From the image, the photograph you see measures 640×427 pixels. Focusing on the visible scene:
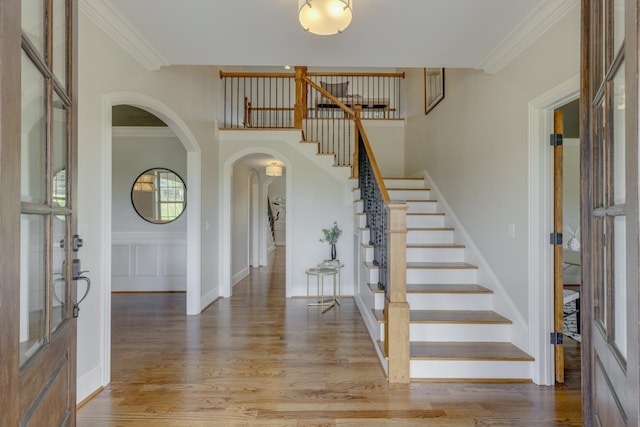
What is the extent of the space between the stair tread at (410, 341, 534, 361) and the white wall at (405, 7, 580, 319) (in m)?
0.34

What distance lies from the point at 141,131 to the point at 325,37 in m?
3.99

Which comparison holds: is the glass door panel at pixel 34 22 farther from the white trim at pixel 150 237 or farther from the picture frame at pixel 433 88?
the white trim at pixel 150 237

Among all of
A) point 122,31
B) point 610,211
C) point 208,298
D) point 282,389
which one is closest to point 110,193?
point 122,31

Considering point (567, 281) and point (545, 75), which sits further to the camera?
point (567, 281)

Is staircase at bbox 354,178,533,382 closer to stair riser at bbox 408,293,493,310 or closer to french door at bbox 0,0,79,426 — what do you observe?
stair riser at bbox 408,293,493,310

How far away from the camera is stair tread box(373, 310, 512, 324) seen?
2814 mm

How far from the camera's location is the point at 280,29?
2.34 m

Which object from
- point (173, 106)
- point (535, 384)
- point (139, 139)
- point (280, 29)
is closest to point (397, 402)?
point (535, 384)

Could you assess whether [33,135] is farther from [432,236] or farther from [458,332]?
[432,236]

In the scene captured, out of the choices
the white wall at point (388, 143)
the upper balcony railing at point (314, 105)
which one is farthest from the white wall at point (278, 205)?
the white wall at point (388, 143)

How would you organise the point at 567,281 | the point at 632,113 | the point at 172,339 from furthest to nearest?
the point at 567,281, the point at 172,339, the point at 632,113

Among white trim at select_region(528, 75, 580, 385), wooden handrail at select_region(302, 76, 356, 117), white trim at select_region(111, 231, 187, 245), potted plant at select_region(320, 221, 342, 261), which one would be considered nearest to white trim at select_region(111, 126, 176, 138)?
white trim at select_region(111, 231, 187, 245)

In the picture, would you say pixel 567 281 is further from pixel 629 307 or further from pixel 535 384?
pixel 629 307

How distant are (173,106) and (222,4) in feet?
6.00
